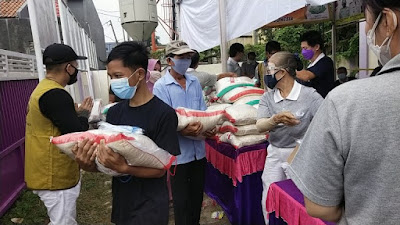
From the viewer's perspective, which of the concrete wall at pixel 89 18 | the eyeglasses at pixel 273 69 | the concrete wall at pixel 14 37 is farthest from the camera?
the concrete wall at pixel 89 18

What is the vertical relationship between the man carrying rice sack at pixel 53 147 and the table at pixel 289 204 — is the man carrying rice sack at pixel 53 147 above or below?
above

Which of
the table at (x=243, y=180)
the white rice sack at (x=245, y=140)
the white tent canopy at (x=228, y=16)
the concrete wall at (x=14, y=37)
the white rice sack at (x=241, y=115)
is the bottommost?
the table at (x=243, y=180)

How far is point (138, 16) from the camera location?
9.48 m

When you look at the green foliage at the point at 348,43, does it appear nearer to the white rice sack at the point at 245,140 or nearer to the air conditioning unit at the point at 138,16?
the air conditioning unit at the point at 138,16

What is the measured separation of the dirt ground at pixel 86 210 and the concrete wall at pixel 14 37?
5.39 metres

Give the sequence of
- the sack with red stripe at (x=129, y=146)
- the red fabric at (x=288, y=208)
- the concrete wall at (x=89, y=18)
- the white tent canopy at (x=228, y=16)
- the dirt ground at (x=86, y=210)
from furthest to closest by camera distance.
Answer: the concrete wall at (x=89, y=18)
the dirt ground at (x=86, y=210)
the white tent canopy at (x=228, y=16)
the red fabric at (x=288, y=208)
the sack with red stripe at (x=129, y=146)

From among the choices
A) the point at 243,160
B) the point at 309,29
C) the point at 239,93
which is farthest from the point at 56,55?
the point at 309,29

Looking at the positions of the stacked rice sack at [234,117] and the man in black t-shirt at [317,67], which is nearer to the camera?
the stacked rice sack at [234,117]

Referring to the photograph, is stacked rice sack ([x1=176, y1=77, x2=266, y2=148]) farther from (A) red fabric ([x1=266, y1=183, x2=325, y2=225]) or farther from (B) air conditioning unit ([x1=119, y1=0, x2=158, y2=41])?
(B) air conditioning unit ([x1=119, y1=0, x2=158, y2=41])

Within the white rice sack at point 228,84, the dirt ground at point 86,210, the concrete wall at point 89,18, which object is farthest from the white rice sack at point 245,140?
the concrete wall at point 89,18

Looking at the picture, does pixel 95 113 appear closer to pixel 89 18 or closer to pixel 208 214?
pixel 208 214

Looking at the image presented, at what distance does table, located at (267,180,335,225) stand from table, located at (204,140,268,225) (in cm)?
80

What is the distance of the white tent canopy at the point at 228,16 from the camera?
2602mm

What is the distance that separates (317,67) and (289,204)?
1.98 m
